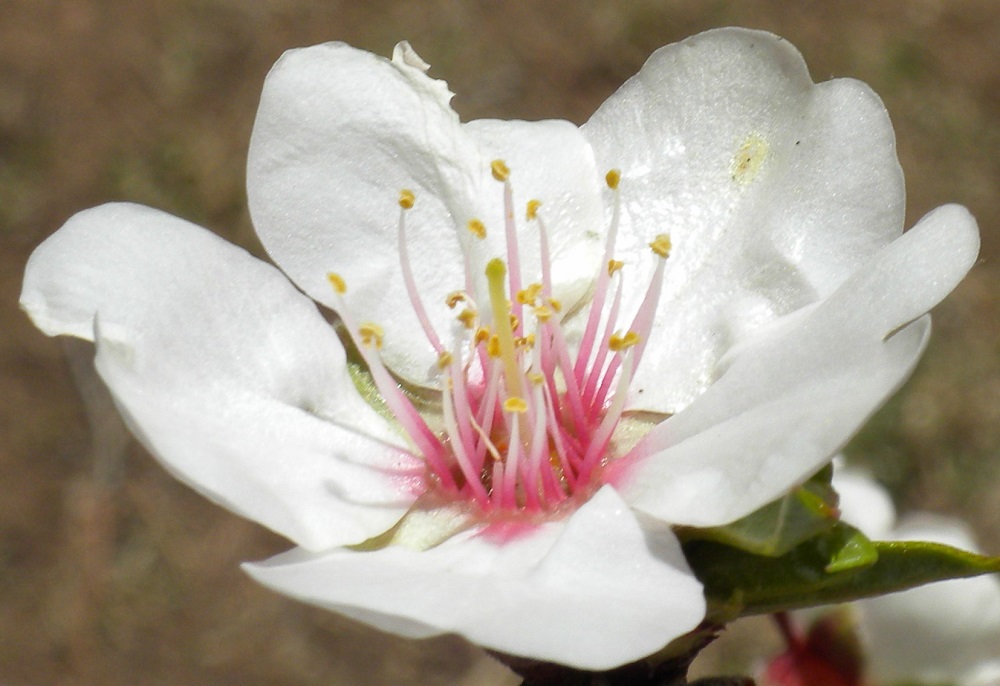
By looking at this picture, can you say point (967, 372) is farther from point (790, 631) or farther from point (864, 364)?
point (864, 364)

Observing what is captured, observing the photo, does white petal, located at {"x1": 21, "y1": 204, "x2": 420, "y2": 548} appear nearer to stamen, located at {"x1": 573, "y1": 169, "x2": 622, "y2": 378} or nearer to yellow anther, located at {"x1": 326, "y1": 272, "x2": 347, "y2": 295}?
yellow anther, located at {"x1": 326, "y1": 272, "x2": 347, "y2": 295}

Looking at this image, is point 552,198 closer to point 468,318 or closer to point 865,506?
point 468,318

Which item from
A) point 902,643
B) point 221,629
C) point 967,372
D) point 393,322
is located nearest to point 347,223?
point 393,322

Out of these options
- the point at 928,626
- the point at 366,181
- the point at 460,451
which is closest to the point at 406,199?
the point at 366,181

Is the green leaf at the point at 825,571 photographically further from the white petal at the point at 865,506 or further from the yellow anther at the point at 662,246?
the white petal at the point at 865,506

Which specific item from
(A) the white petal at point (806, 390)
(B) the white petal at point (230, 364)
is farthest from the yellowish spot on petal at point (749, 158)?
(B) the white petal at point (230, 364)
